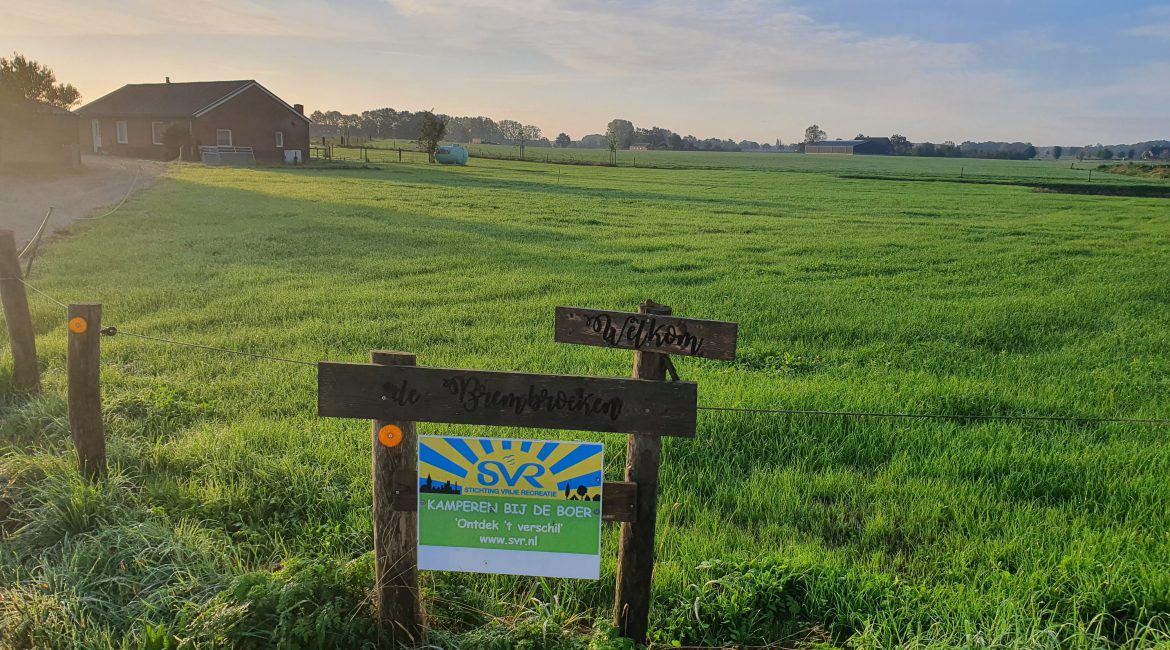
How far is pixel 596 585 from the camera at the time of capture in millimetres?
4070

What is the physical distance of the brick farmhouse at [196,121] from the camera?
174ft

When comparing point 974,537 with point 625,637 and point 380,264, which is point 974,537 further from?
point 380,264

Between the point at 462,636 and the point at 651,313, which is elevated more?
the point at 651,313

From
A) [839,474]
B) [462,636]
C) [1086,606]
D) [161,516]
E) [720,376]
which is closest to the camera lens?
[462,636]

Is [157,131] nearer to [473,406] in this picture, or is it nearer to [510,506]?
[473,406]

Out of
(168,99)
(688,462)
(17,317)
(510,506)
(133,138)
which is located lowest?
(688,462)

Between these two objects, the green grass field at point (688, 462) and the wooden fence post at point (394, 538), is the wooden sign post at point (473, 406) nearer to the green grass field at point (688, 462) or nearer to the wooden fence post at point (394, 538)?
the wooden fence post at point (394, 538)

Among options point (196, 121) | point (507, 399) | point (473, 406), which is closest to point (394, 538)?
point (473, 406)

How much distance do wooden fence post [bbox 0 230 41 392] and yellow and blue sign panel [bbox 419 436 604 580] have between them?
192 inches

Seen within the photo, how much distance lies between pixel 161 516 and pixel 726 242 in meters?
15.8

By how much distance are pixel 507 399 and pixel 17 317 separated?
5.27 meters

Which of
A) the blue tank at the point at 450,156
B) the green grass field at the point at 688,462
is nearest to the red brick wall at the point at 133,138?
the blue tank at the point at 450,156

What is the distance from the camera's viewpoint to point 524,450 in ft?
10.8

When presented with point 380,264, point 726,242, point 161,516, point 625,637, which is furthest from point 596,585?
point 726,242
